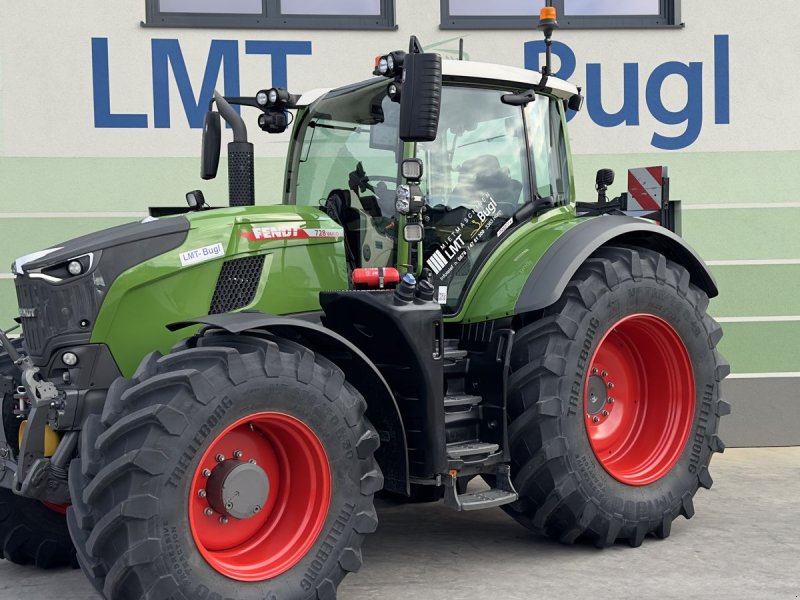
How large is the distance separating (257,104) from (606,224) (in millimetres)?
2032

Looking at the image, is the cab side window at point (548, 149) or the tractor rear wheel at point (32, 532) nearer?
the tractor rear wheel at point (32, 532)

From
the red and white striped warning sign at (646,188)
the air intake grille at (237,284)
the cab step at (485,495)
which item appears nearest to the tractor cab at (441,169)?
the air intake grille at (237,284)

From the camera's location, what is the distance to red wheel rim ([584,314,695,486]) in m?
5.36

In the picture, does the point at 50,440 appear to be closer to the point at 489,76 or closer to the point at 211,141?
the point at 211,141

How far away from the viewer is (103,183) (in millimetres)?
7656

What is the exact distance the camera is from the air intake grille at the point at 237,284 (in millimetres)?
4535

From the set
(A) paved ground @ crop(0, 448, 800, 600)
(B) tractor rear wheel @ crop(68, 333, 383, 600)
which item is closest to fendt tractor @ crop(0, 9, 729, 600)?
(B) tractor rear wheel @ crop(68, 333, 383, 600)

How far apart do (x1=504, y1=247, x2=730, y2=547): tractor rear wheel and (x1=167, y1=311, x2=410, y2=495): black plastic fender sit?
26.4 inches

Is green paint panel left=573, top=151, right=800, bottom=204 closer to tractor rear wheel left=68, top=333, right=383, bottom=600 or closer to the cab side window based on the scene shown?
the cab side window

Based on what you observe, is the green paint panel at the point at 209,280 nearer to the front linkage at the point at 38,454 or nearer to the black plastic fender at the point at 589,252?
the front linkage at the point at 38,454

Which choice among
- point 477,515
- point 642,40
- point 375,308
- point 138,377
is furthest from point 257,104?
point 642,40

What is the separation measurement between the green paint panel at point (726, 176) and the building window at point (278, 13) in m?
1.99

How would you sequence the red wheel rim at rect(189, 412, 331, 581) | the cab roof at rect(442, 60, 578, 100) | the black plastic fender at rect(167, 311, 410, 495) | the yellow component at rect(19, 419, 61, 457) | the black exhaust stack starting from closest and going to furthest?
the red wheel rim at rect(189, 412, 331, 581), the yellow component at rect(19, 419, 61, 457), the black plastic fender at rect(167, 311, 410, 495), the cab roof at rect(442, 60, 578, 100), the black exhaust stack

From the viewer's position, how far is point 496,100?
206 inches
